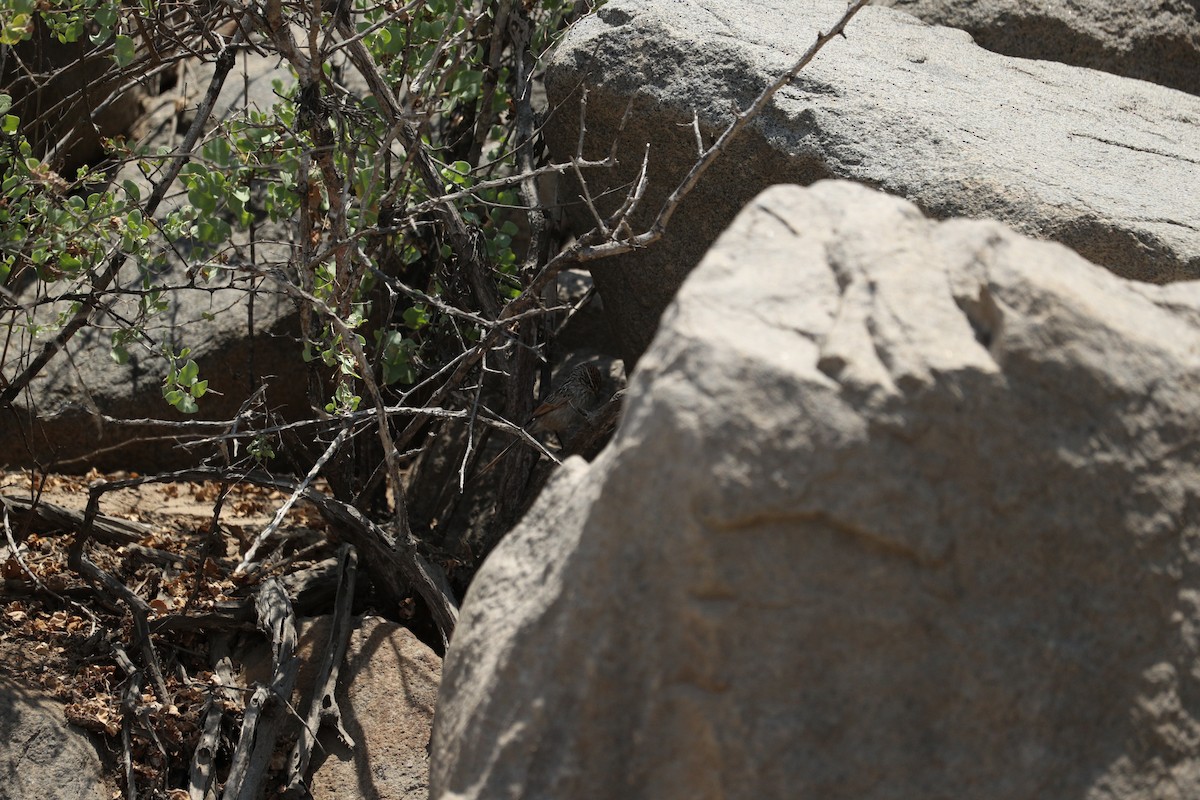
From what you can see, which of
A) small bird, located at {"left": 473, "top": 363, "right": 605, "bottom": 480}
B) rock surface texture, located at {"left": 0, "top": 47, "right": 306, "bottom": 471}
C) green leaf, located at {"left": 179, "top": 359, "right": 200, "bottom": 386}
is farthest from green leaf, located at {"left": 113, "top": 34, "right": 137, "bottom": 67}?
small bird, located at {"left": 473, "top": 363, "right": 605, "bottom": 480}

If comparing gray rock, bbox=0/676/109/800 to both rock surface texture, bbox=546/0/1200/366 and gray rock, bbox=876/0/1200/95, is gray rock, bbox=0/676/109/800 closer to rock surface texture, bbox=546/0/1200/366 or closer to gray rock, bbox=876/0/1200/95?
rock surface texture, bbox=546/0/1200/366

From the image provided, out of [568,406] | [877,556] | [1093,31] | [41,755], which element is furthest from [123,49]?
[1093,31]

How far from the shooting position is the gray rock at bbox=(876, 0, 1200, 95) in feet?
14.8

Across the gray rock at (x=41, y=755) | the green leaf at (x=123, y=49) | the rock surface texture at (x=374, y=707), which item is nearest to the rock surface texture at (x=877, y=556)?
the rock surface texture at (x=374, y=707)

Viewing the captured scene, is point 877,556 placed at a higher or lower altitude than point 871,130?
lower

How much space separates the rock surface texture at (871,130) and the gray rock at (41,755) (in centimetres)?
218

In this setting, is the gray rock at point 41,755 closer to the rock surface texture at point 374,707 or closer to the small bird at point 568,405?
the rock surface texture at point 374,707

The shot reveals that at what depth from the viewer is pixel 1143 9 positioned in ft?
15.1

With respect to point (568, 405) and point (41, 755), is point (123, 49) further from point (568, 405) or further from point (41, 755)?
point (41, 755)

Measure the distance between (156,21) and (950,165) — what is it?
235 centimetres

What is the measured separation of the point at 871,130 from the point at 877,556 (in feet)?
6.20

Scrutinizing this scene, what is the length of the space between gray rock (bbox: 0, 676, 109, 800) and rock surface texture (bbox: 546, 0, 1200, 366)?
2.18 m

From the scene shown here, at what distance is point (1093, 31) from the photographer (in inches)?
179

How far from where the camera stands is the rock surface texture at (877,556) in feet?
5.43
